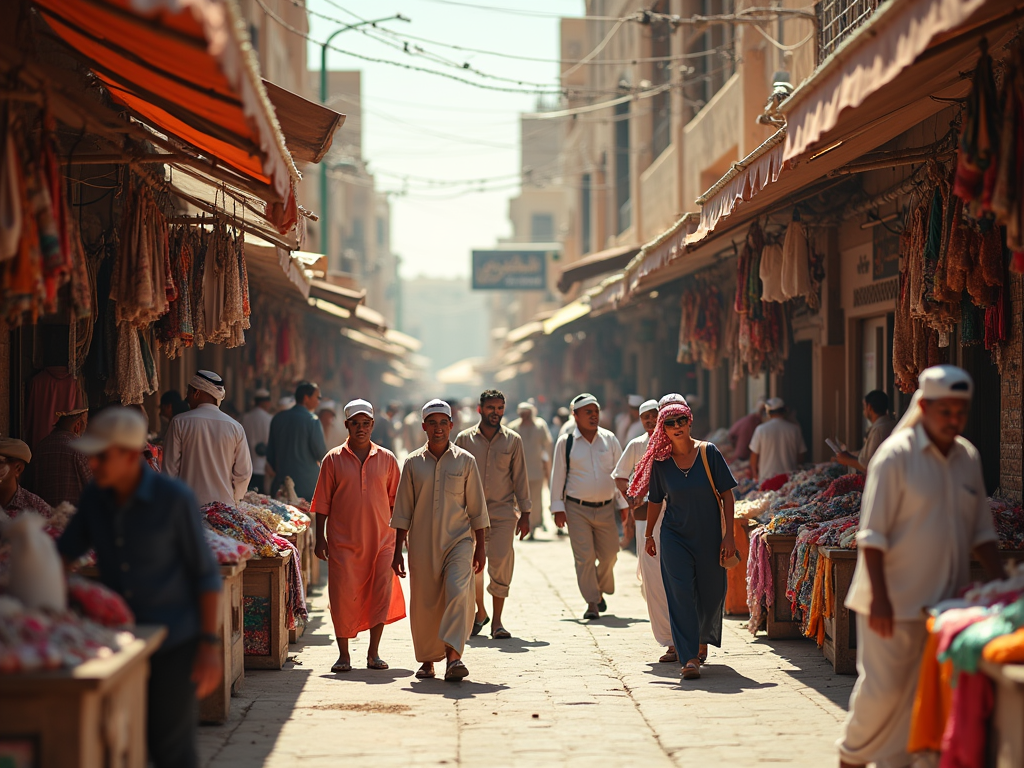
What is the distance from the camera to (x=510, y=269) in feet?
124

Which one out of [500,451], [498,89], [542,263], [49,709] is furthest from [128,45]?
[542,263]

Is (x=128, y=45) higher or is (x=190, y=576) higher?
(x=128, y=45)

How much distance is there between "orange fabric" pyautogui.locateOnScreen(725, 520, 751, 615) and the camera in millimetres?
9719

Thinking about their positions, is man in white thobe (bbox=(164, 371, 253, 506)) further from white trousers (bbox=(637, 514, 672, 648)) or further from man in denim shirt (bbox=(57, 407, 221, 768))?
man in denim shirt (bbox=(57, 407, 221, 768))

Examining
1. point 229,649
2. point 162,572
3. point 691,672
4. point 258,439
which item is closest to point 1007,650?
point 162,572

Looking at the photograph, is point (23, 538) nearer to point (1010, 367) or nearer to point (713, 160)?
point (1010, 367)

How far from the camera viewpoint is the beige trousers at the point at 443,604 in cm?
740

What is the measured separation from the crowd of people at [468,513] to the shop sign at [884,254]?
4.13 feet

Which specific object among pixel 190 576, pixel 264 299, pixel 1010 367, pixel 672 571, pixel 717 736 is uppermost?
pixel 264 299

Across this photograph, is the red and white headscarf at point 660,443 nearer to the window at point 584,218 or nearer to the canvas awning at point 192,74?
the canvas awning at point 192,74

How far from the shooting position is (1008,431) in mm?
7207

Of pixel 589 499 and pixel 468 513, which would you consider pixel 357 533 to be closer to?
pixel 468 513

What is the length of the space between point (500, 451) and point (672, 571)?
6.77ft

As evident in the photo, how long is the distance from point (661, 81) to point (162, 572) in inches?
723
